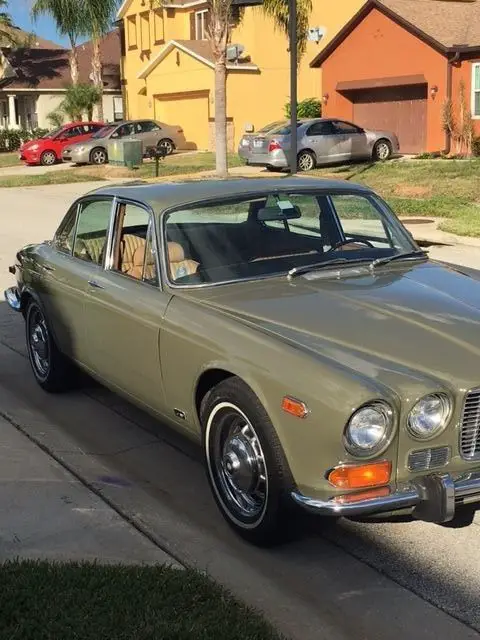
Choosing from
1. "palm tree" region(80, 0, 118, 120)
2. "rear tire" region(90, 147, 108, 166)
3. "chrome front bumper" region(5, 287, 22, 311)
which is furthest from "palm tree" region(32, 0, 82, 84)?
"chrome front bumper" region(5, 287, 22, 311)

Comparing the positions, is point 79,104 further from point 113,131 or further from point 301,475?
point 301,475

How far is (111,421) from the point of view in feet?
18.3

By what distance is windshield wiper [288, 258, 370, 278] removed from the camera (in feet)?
15.0

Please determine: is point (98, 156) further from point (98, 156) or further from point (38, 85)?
point (38, 85)

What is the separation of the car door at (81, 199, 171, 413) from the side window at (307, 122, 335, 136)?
20.7 meters

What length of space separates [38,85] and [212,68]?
1528cm

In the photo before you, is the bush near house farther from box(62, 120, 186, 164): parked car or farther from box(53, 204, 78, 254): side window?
box(53, 204, 78, 254): side window

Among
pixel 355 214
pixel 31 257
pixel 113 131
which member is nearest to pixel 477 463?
pixel 355 214

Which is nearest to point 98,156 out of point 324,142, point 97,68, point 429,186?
point 324,142

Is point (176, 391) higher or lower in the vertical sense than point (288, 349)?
lower

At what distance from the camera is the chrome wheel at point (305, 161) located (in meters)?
25.1

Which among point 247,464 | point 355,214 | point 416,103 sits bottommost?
point 247,464

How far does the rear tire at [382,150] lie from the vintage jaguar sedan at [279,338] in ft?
69.9

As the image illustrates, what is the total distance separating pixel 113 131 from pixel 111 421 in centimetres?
2838
